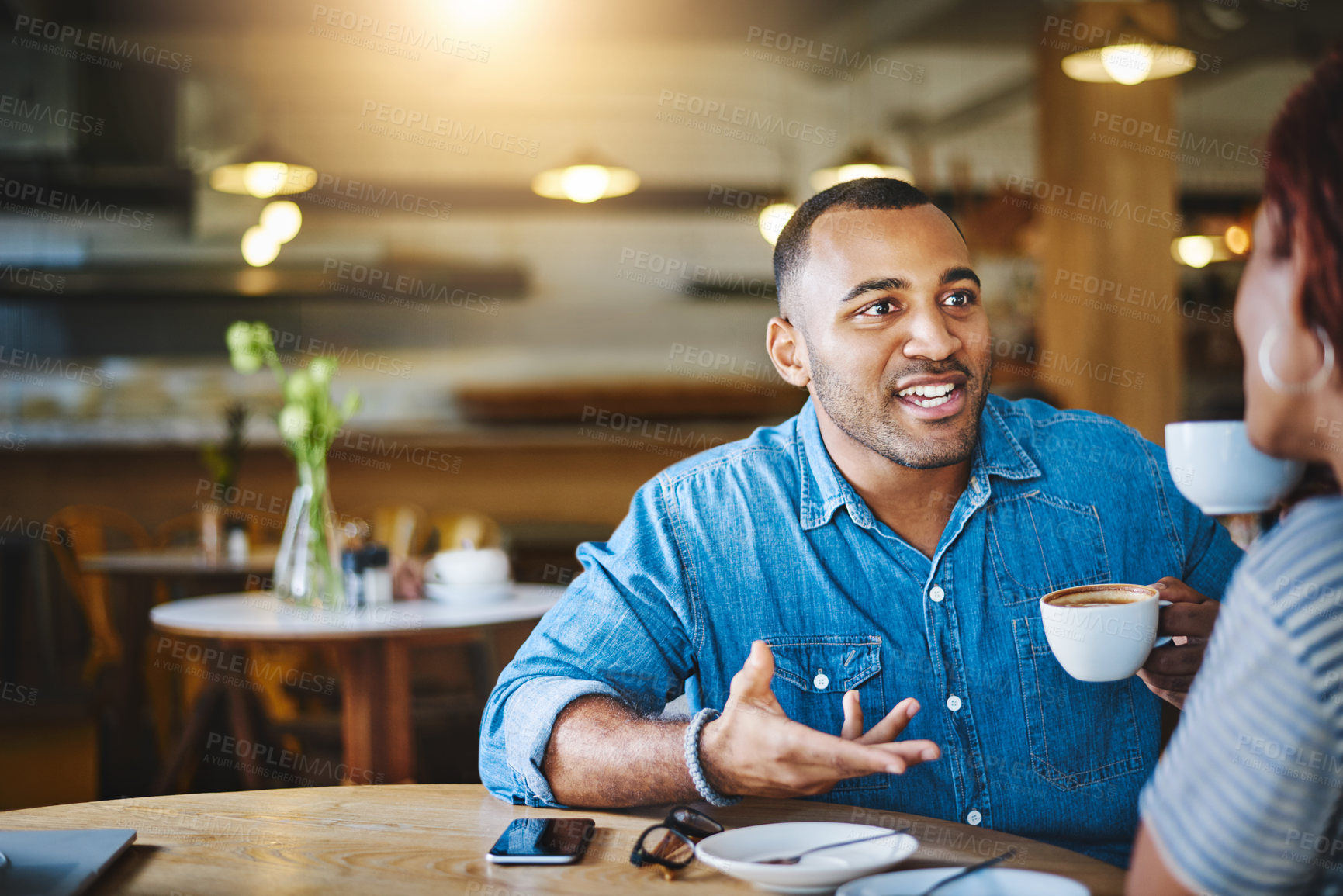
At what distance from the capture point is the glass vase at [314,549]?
9.12ft

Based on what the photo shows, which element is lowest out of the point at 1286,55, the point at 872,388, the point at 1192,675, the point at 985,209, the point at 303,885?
the point at 303,885

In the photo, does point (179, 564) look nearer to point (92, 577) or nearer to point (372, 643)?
point (92, 577)

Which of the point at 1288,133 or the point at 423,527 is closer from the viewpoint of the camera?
the point at 1288,133

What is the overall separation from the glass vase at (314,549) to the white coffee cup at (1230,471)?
2176 millimetres

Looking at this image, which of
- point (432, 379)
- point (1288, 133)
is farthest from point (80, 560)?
point (1288, 133)

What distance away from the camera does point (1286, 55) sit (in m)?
7.44

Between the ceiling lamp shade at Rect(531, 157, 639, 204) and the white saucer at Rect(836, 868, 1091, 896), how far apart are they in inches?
196

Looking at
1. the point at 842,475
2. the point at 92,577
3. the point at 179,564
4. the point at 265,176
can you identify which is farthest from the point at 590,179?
the point at 842,475

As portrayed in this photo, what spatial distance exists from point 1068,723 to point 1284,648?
0.72m

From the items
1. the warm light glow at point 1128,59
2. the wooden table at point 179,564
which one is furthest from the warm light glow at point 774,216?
the wooden table at point 179,564

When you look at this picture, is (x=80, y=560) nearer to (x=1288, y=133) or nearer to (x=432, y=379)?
(x=432, y=379)

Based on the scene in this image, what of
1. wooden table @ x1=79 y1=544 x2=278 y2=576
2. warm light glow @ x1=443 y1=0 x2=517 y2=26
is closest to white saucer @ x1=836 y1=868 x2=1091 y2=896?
wooden table @ x1=79 y1=544 x2=278 y2=576

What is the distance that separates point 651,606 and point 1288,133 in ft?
2.79

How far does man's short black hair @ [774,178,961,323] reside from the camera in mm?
1458
